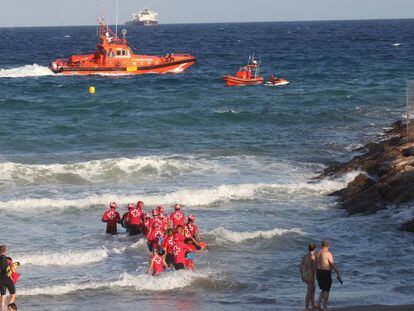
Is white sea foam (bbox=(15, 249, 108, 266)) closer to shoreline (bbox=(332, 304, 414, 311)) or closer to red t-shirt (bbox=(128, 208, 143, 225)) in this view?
red t-shirt (bbox=(128, 208, 143, 225))

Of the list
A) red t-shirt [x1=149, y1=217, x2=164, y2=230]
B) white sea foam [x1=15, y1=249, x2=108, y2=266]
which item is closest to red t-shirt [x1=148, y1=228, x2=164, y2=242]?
red t-shirt [x1=149, y1=217, x2=164, y2=230]

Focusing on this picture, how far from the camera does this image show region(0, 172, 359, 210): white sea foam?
25594 millimetres

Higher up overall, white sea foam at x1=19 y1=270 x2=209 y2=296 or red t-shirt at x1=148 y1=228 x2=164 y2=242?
red t-shirt at x1=148 y1=228 x2=164 y2=242

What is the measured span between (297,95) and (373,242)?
31.4 metres

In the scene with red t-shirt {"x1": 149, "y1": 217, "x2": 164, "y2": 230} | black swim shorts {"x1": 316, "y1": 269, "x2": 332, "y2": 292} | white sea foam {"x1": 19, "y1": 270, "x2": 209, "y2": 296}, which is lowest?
white sea foam {"x1": 19, "y1": 270, "x2": 209, "y2": 296}

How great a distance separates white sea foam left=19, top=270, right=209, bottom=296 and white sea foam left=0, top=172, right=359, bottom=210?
795 cm

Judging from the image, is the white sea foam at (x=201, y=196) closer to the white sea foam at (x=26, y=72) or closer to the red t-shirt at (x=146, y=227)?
the red t-shirt at (x=146, y=227)

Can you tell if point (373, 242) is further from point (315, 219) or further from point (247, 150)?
point (247, 150)

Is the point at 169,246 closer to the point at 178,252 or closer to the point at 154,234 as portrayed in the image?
the point at 178,252

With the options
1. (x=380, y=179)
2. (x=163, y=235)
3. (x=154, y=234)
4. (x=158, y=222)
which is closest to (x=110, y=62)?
(x=380, y=179)

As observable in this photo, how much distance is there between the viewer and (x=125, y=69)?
201 feet

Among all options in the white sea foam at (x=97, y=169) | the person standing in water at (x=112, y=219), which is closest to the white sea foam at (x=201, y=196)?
the white sea foam at (x=97, y=169)

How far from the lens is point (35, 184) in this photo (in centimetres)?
2873

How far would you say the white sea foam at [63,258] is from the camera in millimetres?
19438
